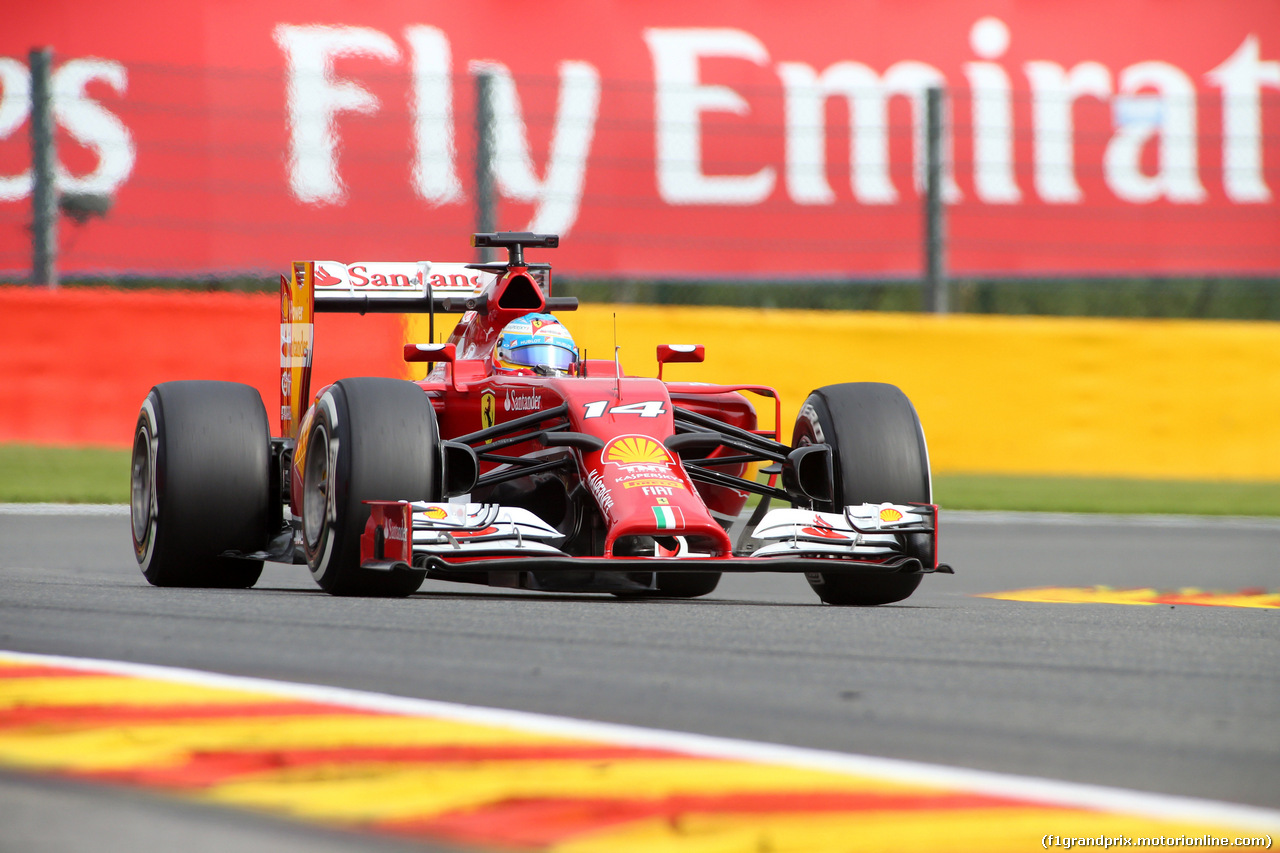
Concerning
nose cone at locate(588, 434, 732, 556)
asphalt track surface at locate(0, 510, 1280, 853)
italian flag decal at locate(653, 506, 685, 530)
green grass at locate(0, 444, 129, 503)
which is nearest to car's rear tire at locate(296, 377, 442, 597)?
asphalt track surface at locate(0, 510, 1280, 853)

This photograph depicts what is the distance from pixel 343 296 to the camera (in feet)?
26.9

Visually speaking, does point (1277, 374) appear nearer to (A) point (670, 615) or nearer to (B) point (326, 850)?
(A) point (670, 615)

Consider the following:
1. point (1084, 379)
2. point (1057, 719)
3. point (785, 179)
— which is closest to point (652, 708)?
point (1057, 719)

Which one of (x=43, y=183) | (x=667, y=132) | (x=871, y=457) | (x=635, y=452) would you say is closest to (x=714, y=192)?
(x=667, y=132)

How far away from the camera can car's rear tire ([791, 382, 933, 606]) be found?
22.6 feet

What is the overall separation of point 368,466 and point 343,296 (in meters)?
2.13

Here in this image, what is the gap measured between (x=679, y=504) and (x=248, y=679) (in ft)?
7.19

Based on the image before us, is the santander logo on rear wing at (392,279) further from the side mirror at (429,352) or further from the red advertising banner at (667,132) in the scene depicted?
the red advertising banner at (667,132)

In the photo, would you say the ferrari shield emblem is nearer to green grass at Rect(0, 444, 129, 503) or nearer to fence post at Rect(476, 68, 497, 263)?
green grass at Rect(0, 444, 129, 503)

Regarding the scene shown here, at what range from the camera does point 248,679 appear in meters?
4.32

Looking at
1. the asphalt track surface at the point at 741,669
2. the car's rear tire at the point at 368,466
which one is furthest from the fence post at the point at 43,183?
the car's rear tire at the point at 368,466

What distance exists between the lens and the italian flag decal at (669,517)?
6.13 m

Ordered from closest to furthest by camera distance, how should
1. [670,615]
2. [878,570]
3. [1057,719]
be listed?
[1057,719] → [670,615] → [878,570]

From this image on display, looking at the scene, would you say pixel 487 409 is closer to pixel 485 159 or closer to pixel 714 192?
pixel 485 159
